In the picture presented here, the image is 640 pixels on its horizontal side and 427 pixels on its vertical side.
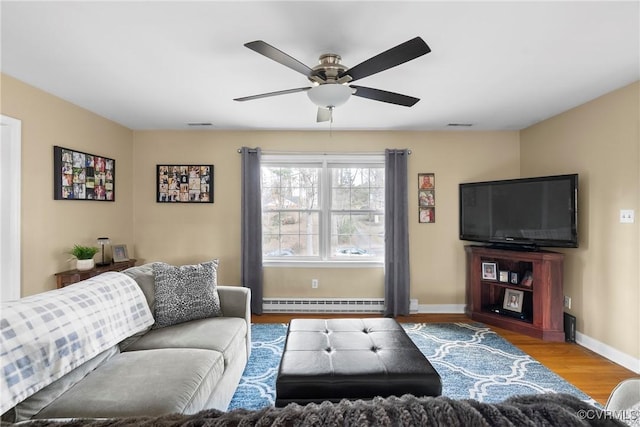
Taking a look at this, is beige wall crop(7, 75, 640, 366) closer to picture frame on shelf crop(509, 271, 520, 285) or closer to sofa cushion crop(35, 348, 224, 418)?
picture frame on shelf crop(509, 271, 520, 285)

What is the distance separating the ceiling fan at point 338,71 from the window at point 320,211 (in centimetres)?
188

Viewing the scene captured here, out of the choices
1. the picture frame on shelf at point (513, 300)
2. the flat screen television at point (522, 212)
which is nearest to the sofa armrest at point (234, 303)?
the flat screen television at point (522, 212)

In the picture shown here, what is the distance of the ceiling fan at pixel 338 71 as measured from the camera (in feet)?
5.23

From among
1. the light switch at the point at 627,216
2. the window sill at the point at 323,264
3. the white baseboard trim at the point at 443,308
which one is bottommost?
the white baseboard trim at the point at 443,308

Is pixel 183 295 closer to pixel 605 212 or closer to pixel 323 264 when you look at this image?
pixel 323 264

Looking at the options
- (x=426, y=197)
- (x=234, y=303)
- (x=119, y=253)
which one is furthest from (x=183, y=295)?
(x=426, y=197)

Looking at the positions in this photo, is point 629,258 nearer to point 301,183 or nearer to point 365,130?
point 365,130

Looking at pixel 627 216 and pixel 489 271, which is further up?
pixel 627 216

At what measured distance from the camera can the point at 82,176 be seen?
3150 mm

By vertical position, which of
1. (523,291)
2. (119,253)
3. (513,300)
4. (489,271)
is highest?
(119,253)

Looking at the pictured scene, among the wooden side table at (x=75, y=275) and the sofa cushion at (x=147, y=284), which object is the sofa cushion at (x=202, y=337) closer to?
the sofa cushion at (x=147, y=284)

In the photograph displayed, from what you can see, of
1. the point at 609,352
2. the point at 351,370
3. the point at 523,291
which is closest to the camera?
the point at 351,370

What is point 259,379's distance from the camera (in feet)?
7.81

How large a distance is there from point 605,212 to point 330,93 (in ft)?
9.22
